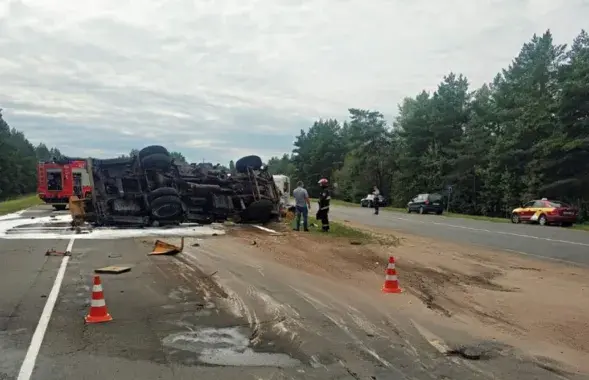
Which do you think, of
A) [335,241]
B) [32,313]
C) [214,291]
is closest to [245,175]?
[335,241]

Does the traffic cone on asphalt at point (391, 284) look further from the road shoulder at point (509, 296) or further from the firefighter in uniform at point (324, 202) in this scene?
the firefighter in uniform at point (324, 202)

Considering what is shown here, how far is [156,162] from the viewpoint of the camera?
68.1 ft

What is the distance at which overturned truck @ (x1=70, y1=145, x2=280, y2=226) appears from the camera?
19953 mm

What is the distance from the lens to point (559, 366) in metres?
5.42

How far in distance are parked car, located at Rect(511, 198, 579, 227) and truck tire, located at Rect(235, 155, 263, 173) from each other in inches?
613

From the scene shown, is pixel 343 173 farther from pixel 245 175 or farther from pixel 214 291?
pixel 214 291

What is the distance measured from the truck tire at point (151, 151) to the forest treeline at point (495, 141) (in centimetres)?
2852

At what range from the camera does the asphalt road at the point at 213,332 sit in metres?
5.12

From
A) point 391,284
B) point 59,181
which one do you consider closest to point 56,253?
point 391,284

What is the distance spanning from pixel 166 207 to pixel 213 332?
1413 centimetres

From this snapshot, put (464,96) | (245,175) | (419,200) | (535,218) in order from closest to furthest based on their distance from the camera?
(245,175)
(535,218)
(419,200)
(464,96)

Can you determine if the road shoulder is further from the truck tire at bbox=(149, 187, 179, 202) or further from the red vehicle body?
the red vehicle body

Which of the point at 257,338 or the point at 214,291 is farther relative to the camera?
the point at 214,291

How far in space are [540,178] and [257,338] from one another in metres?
41.0
